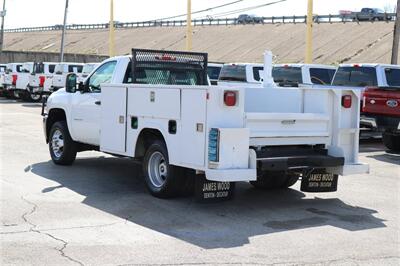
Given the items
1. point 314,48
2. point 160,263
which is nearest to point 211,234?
point 160,263

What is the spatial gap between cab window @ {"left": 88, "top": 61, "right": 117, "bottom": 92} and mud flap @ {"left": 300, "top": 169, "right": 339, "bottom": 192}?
3.66 meters

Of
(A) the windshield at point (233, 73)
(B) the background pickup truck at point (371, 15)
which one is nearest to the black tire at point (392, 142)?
(A) the windshield at point (233, 73)

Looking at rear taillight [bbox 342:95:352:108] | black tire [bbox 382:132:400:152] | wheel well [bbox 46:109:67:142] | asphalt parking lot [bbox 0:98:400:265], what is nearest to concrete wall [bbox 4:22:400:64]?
black tire [bbox 382:132:400:152]

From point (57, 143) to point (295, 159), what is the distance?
5.14 meters

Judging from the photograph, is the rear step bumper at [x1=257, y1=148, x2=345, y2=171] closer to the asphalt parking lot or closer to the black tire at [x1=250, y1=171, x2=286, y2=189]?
the asphalt parking lot

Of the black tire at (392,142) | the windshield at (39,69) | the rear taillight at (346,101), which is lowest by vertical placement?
the black tire at (392,142)

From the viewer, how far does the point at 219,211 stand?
26.2ft

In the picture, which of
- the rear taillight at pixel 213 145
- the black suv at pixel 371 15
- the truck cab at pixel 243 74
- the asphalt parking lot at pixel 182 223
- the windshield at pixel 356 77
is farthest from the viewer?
the black suv at pixel 371 15

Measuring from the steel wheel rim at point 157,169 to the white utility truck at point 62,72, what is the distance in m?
21.9

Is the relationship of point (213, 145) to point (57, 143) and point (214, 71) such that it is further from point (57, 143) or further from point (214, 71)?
point (214, 71)

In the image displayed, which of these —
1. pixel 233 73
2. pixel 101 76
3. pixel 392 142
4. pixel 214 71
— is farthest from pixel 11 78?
pixel 101 76

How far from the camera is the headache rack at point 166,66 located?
32.1 ft

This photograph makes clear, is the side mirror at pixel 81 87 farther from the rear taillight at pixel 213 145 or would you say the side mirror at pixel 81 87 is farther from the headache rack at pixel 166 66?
the rear taillight at pixel 213 145

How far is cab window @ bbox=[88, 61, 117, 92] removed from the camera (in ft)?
33.7
